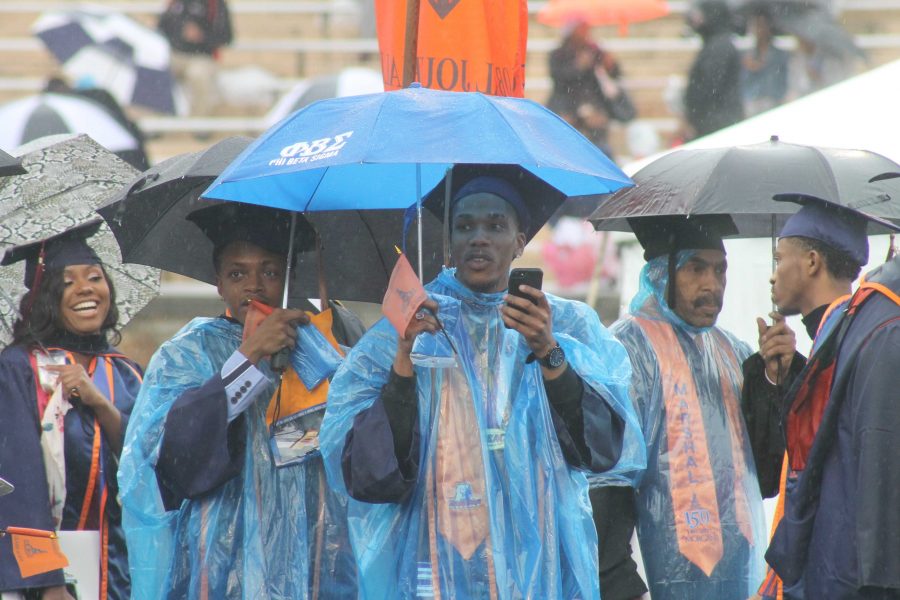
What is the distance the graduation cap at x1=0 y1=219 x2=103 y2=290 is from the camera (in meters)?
4.91

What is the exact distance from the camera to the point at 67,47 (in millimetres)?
11797

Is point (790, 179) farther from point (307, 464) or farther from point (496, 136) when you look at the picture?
point (307, 464)

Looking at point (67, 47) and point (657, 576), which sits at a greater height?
point (67, 47)

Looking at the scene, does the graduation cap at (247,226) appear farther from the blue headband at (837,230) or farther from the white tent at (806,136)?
the white tent at (806,136)

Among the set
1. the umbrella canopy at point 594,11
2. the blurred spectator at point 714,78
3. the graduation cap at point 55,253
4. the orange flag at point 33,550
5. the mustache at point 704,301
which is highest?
the umbrella canopy at point 594,11

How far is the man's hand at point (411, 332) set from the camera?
3607 millimetres

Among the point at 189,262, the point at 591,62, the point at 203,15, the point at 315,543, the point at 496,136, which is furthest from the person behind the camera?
the point at 203,15

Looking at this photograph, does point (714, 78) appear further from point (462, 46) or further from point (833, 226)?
point (833, 226)

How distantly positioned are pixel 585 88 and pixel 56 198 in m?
7.21

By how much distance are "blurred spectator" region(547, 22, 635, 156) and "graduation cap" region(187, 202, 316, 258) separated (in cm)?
725

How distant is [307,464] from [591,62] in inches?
310

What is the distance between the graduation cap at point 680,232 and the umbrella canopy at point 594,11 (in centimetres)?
678

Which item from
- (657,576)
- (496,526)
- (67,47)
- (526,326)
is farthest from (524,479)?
(67,47)

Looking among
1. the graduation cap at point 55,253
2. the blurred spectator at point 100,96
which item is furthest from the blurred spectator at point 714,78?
the graduation cap at point 55,253
